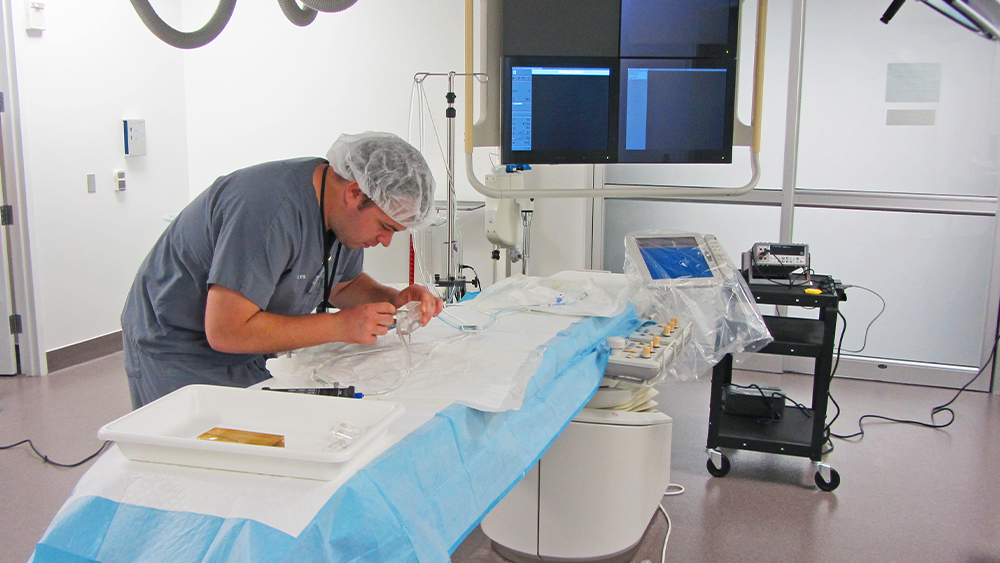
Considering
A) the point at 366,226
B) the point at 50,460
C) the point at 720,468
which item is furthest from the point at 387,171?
the point at 50,460

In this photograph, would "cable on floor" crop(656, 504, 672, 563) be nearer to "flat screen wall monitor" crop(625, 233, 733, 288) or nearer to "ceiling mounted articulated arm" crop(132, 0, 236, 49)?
"flat screen wall monitor" crop(625, 233, 733, 288)

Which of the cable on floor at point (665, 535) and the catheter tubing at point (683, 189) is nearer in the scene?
the cable on floor at point (665, 535)

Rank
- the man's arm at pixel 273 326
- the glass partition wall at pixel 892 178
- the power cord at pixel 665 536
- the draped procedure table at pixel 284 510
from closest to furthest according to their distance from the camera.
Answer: the draped procedure table at pixel 284 510
the man's arm at pixel 273 326
the power cord at pixel 665 536
the glass partition wall at pixel 892 178

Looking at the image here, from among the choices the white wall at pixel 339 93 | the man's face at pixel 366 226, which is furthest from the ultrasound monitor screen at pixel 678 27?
the white wall at pixel 339 93

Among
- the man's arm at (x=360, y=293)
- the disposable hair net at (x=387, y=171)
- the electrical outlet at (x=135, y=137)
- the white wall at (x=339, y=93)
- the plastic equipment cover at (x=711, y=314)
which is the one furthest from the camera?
the white wall at (x=339, y=93)

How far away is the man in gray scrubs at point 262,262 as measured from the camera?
57.9 inches

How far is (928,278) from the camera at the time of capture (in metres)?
3.84

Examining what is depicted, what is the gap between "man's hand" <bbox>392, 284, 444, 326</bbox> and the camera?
1750mm

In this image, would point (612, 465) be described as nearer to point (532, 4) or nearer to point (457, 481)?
point (457, 481)

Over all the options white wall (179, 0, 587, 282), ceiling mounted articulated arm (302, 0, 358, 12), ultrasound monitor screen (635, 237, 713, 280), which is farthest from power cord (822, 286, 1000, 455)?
ceiling mounted articulated arm (302, 0, 358, 12)

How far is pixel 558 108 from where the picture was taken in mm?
2574

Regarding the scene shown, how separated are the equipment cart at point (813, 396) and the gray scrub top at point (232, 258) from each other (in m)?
1.58

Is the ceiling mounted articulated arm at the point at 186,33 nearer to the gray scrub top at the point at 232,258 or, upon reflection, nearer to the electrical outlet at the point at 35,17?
the gray scrub top at the point at 232,258

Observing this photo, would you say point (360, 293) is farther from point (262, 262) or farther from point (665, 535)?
point (665, 535)
